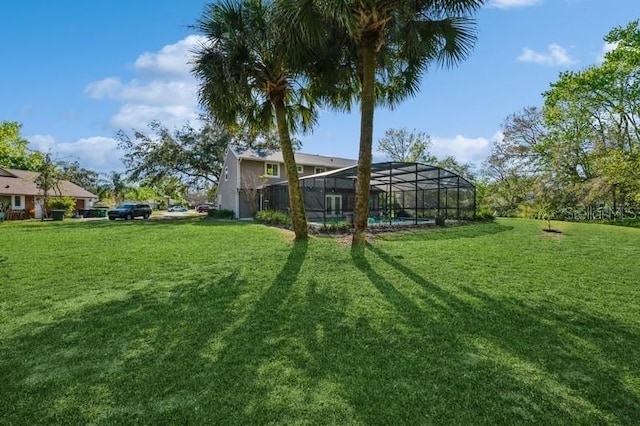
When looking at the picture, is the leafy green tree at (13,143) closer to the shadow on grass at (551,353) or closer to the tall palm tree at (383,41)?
the tall palm tree at (383,41)

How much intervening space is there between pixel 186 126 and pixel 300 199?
21.7 metres

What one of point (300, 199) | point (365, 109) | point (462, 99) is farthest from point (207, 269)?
point (462, 99)

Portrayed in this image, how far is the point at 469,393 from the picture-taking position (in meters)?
2.67

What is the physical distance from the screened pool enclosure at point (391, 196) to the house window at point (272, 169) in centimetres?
140

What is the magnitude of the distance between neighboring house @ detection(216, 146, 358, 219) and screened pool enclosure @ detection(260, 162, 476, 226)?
0.82 m

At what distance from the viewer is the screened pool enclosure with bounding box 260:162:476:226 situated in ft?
53.9

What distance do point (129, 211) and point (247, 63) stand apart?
18.5 m

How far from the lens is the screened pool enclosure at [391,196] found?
16.4 meters

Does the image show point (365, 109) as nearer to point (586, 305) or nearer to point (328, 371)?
point (586, 305)

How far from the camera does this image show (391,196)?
2020 centimetres

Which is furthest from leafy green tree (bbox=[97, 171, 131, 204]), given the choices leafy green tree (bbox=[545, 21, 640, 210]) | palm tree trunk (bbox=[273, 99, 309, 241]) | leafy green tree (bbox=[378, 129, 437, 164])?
leafy green tree (bbox=[545, 21, 640, 210])

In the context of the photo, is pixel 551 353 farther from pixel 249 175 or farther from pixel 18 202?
pixel 18 202

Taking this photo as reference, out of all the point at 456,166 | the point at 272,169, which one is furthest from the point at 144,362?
the point at 456,166

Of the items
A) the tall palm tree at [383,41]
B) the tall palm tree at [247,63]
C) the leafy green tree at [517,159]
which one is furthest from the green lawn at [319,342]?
the leafy green tree at [517,159]
